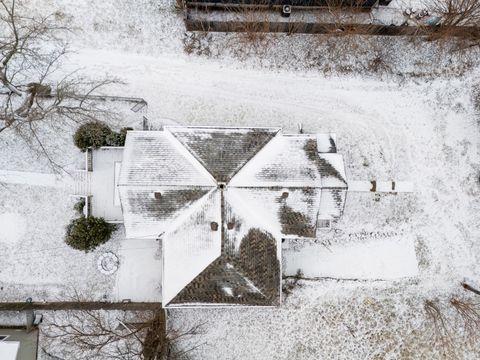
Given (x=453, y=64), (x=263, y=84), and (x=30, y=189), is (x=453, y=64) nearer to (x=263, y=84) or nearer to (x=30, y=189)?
(x=263, y=84)

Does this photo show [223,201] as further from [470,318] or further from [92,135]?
[470,318]

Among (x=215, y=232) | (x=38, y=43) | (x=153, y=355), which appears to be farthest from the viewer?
(x=38, y=43)

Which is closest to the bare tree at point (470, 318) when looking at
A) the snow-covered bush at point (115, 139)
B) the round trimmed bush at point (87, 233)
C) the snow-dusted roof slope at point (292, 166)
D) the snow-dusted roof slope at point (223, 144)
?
the snow-dusted roof slope at point (292, 166)

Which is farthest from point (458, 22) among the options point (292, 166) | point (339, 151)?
point (292, 166)

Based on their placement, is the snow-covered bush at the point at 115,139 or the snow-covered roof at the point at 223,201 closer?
the snow-covered roof at the point at 223,201

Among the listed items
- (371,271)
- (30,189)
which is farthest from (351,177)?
(30,189)

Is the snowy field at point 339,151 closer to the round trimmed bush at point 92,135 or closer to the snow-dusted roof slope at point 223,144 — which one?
the round trimmed bush at point 92,135
